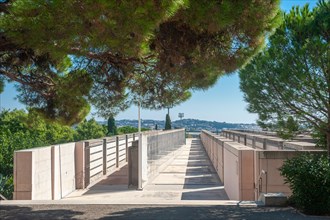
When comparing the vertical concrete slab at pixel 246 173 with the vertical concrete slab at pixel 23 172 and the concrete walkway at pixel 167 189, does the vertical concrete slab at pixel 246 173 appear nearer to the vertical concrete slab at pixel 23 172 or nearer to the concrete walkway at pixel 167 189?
the concrete walkway at pixel 167 189

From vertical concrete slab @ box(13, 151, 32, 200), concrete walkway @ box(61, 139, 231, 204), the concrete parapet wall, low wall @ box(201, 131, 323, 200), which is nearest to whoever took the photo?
low wall @ box(201, 131, 323, 200)

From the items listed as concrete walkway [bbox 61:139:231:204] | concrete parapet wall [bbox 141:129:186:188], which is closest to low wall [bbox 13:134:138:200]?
concrete walkway [bbox 61:139:231:204]

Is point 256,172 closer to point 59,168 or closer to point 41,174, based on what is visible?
point 41,174

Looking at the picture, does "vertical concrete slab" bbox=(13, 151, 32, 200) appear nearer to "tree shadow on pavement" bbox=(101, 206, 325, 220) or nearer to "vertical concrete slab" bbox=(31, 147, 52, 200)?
"vertical concrete slab" bbox=(31, 147, 52, 200)

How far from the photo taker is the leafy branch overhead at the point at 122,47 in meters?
5.73

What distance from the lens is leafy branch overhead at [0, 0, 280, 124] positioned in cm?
573

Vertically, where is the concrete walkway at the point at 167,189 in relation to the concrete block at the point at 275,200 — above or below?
below

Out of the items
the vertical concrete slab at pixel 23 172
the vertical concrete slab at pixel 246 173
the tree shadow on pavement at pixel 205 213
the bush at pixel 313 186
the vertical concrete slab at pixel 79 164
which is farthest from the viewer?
the vertical concrete slab at pixel 79 164

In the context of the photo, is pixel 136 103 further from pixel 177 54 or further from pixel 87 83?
pixel 177 54

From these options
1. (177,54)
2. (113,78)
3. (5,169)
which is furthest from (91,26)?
(5,169)

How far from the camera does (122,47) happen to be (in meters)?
6.12

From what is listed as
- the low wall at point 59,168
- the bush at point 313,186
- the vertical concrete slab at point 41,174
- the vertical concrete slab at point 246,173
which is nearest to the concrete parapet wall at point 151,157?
the low wall at point 59,168

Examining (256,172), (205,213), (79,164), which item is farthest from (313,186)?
(79,164)

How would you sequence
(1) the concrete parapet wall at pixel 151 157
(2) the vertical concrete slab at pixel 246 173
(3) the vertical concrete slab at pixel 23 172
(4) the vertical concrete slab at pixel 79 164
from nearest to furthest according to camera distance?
1. (3) the vertical concrete slab at pixel 23 172
2. (2) the vertical concrete slab at pixel 246 173
3. (4) the vertical concrete slab at pixel 79 164
4. (1) the concrete parapet wall at pixel 151 157
